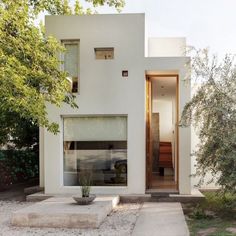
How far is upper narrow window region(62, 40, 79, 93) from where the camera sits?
15.0 metres

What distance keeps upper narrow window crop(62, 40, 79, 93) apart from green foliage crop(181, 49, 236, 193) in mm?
4414

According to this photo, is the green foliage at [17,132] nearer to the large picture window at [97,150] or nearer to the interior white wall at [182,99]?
the large picture window at [97,150]

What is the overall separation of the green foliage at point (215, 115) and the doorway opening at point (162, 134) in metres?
2.54

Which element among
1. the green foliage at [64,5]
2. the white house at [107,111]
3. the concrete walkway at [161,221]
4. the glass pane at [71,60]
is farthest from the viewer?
the green foliage at [64,5]

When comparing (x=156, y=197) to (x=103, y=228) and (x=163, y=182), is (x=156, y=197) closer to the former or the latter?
(x=163, y=182)

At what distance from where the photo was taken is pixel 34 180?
64.4 ft

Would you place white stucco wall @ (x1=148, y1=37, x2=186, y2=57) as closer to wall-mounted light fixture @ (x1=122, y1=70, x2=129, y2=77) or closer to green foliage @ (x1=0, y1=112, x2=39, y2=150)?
wall-mounted light fixture @ (x1=122, y1=70, x2=129, y2=77)

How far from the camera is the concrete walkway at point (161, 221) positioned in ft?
31.2

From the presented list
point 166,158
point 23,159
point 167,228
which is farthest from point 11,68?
point 166,158

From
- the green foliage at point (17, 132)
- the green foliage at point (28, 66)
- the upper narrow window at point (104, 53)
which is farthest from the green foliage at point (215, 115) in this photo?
the green foliage at point (17, 132)

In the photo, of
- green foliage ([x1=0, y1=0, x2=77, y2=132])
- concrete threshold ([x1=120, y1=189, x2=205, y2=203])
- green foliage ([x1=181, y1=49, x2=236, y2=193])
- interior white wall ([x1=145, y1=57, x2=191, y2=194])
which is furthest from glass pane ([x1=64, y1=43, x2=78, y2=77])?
concrete threshold ([x1=120, y1=189, x2=205, y2=203])

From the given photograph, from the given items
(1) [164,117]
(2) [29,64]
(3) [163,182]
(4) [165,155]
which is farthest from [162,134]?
(2) [29,64]

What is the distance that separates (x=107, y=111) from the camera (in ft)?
48.0

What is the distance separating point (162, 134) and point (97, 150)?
24.4 ft
